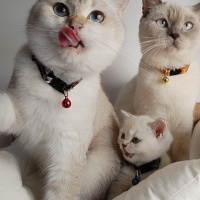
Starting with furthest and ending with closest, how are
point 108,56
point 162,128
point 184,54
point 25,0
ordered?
point 25,0
point 184,54
point 162,128
point 108,56

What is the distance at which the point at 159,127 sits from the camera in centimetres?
111

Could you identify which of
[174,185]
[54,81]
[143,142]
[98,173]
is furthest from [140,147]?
[54,81]

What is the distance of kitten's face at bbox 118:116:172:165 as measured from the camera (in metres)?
1.11

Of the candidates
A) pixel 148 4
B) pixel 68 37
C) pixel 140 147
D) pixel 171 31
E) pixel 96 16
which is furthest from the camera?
pixel 148 4

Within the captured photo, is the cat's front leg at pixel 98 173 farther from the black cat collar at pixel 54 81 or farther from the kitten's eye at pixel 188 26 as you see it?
the kitten's eye at pixel 188 26

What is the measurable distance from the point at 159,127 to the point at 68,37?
48cm

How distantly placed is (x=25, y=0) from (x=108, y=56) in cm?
78

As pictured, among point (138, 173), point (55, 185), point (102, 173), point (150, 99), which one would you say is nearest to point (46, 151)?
point (55, 185)

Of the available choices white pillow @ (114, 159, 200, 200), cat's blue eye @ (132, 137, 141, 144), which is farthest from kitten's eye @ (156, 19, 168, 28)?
white pillow @ (114, 159, 200, 200)

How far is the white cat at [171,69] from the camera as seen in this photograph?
122 cm

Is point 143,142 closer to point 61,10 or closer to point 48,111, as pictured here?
point 48,111

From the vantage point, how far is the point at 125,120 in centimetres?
119

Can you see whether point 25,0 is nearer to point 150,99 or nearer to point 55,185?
point 150,99

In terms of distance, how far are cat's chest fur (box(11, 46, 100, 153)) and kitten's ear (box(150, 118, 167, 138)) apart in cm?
24
